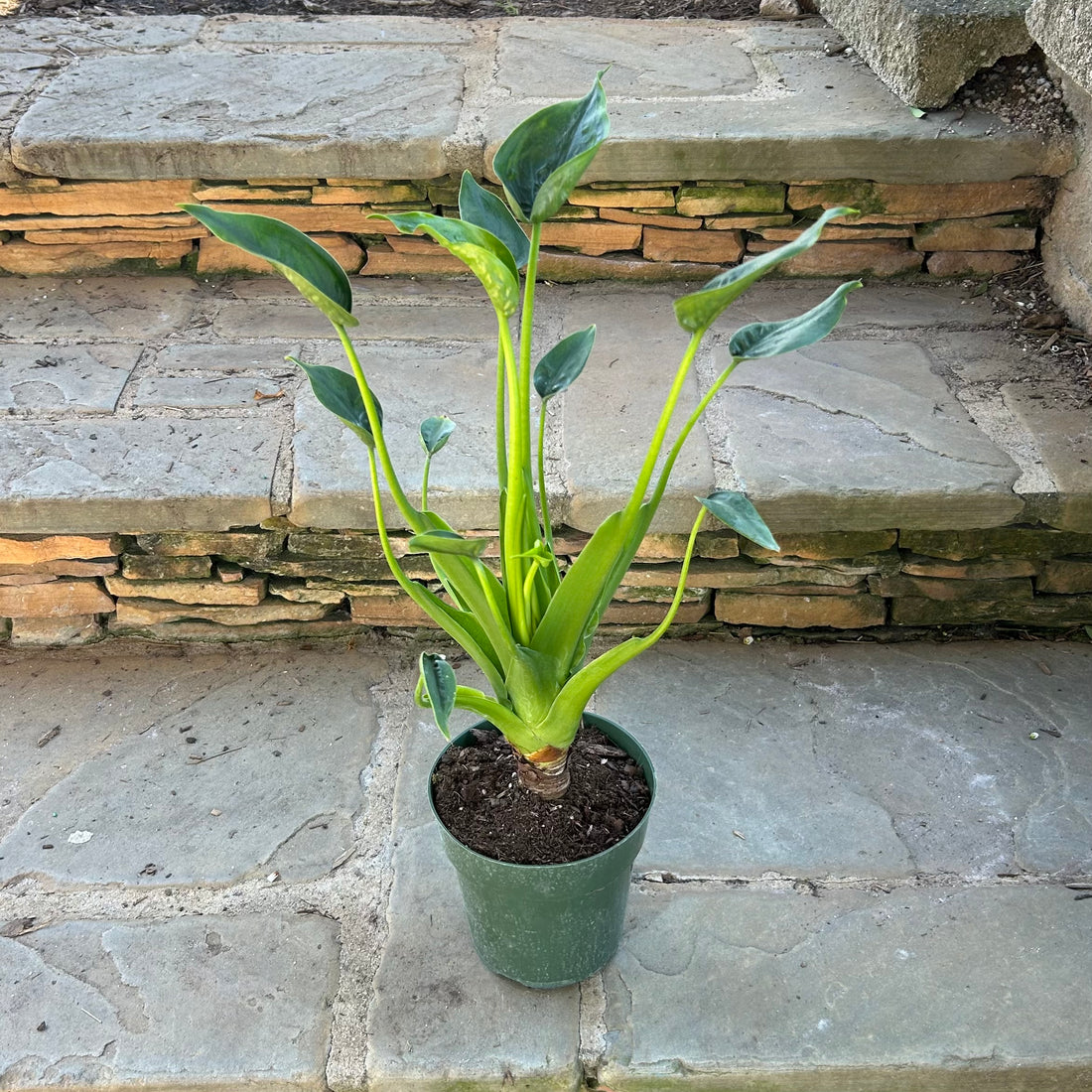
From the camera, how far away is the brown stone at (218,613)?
1846 millimetres

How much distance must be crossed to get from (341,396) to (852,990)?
0.90m

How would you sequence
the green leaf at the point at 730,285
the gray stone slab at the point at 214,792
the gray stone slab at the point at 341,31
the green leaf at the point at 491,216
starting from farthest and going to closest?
1. the gray stone slab at the point at 341,31
2. the gray stone slab at the point at 214,792
3. the green leaf at the point at 491,216
4. the green leaf at the point at 730,285

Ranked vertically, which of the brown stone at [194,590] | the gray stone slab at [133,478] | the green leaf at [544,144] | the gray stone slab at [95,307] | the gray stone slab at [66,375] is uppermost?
the green leaf at [544,144]

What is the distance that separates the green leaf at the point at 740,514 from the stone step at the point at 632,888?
0.60 metres

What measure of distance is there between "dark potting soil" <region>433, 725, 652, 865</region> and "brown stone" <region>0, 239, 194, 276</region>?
4.44 ft

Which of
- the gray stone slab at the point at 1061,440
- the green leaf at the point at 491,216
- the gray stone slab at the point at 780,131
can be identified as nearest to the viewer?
the green leaf at the point at 491,216

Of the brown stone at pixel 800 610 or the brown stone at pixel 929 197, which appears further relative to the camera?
the brown stone at pixel 929 197

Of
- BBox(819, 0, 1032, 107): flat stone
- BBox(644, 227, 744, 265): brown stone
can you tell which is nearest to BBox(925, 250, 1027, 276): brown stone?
BBox(819, 0, 1032, 107): flat stone

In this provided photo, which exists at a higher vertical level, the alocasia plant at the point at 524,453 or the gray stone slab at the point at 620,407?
the alocasia plant at the point at 524,453

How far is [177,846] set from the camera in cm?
153

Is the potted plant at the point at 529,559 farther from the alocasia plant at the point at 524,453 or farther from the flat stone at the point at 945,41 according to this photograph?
the flat stone at the point at 945,41

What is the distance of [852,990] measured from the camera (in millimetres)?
1336

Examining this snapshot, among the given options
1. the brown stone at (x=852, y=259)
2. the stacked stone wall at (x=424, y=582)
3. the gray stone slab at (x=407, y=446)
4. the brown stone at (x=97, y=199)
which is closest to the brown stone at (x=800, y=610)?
the stacked stone wall at (x=424, y=582)

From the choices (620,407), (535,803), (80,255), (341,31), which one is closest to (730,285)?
(535,803)
